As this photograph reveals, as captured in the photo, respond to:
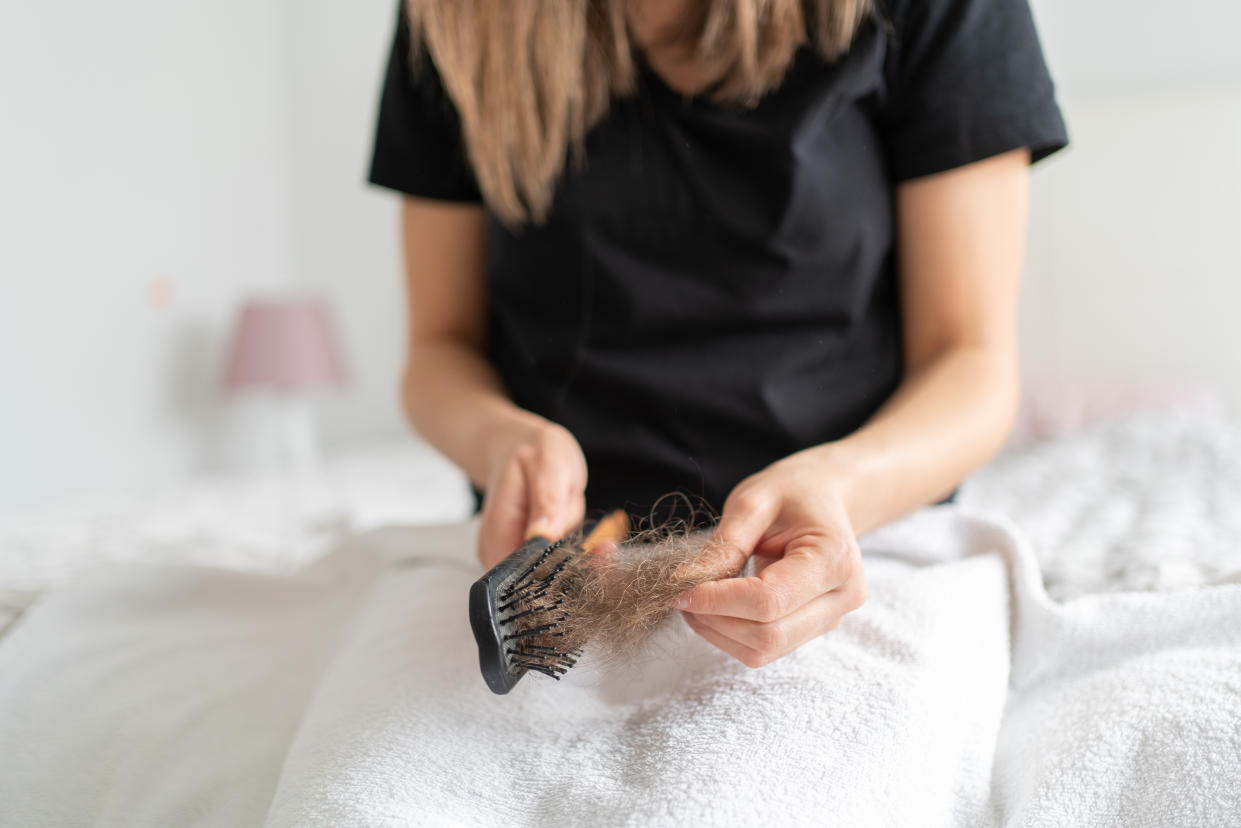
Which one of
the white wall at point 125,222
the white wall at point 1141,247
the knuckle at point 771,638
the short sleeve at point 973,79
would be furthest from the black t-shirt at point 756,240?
the white wall at point 125,222

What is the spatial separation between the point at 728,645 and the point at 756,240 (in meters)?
0.30

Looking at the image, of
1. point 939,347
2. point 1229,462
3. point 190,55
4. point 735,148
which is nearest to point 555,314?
point 735,148

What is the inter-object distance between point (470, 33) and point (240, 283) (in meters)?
1.80

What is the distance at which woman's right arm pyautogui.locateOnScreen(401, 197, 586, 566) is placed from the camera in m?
0.49

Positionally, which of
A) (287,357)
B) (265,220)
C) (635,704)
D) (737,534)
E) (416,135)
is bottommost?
(287,357)

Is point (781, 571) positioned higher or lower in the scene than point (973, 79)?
lower

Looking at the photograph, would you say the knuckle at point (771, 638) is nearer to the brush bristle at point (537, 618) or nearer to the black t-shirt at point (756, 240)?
the brush bristle at point (537, 618)

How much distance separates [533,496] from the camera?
0.49 m

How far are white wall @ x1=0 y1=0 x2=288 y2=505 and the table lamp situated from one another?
0.50ft

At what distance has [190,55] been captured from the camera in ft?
6.59

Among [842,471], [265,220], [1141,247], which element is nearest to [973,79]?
[842,471]

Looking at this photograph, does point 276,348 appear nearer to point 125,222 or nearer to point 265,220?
point 125,222

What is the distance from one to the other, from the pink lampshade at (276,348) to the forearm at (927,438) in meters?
1.67

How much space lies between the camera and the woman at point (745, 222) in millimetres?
580
